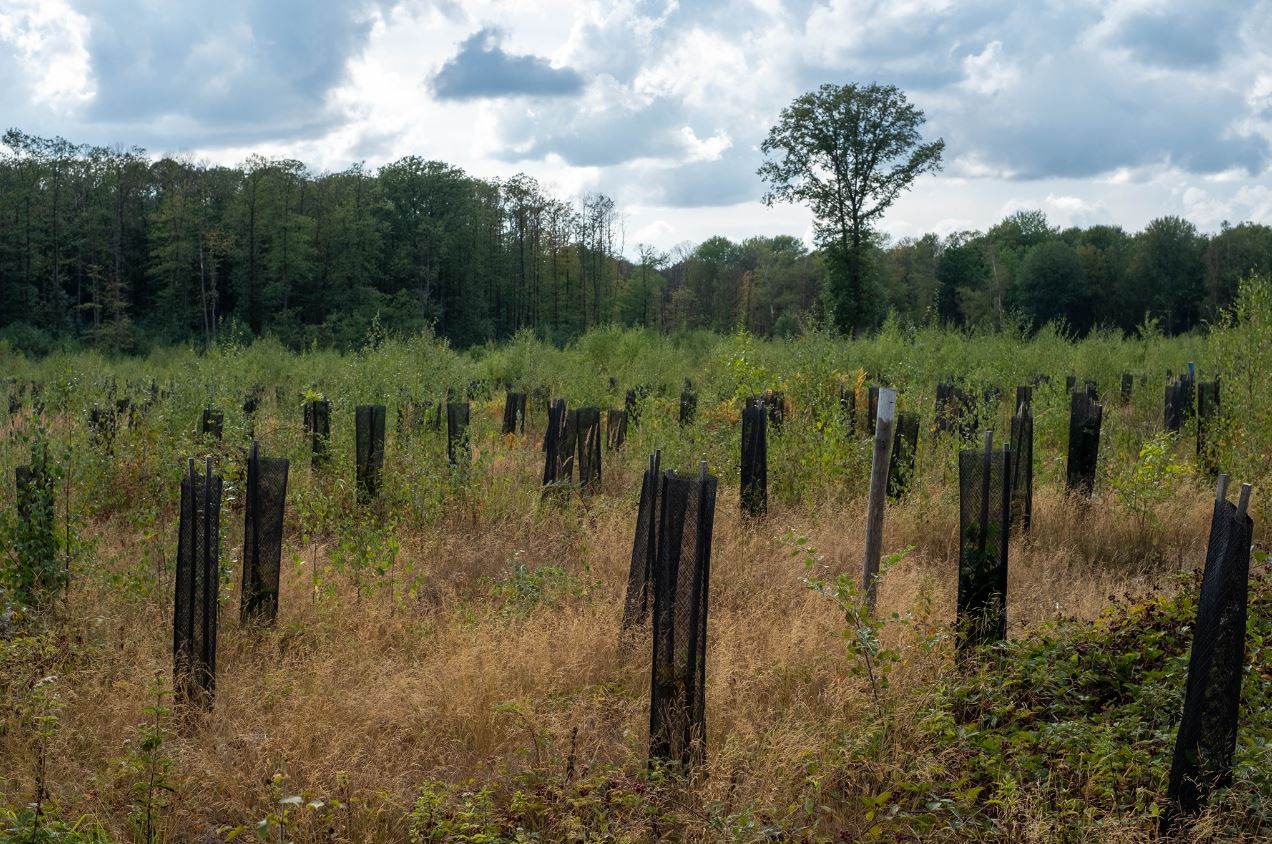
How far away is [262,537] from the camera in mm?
5434

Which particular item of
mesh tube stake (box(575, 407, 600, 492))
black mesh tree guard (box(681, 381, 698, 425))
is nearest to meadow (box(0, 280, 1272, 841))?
mesh tube stake (box(575, 407, 600, 492))

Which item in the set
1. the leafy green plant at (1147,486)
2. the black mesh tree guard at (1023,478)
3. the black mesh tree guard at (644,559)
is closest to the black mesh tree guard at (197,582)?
the black mesh tree guard at (644,559)

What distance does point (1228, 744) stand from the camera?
3428 mm

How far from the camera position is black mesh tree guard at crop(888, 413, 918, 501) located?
845 cm

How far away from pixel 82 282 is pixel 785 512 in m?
38.2

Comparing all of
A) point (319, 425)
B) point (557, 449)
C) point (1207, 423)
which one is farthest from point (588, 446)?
point (1207, 423)

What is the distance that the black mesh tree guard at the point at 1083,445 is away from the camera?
27.4 ft

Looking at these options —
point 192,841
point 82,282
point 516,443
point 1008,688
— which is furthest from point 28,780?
point 82,282

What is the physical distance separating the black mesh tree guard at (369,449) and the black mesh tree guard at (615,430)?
2.86m

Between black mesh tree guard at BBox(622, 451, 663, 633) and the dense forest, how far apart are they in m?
23.0

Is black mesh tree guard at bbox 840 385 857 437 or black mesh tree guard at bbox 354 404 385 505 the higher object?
black mesh tree guard at bbox 840 385 857 437

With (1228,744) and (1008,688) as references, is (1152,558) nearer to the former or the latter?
(1008,688)

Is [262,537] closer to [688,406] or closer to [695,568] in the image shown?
[695,568]

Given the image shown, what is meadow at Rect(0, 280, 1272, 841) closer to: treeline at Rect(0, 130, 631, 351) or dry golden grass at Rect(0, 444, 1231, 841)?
dry golden grass at Rect(0, 444, 1231, 841)
